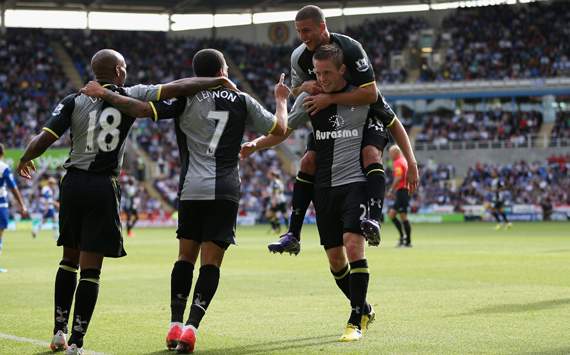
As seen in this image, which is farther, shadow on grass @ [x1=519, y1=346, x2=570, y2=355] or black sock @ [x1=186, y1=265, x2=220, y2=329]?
black sock @ [x1=186, y1=265, x2=220, y2=329]

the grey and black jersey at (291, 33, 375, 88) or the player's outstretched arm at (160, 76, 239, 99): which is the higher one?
A: the grey and black jersey at (291, 33, 375, 88)

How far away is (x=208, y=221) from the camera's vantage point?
306 inches

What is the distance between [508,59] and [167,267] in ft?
146

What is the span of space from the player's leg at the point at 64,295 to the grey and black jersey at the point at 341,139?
216 centimetres

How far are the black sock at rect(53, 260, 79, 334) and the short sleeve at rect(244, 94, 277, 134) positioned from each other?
1.82 metres

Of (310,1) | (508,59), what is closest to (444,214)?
(508,59)

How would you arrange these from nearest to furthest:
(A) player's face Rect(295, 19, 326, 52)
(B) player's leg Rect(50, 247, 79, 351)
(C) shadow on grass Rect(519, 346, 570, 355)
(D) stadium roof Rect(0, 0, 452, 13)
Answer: (C) shadow on grass Rect(519, 346, 570, 355) → (B) player's leg Rect(50, 247, 79, 351) → (A) player's face Rect(295, 19, 326, 52) → (D) stadium roof Rect(0, 0, 452, 13)

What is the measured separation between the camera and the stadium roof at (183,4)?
2500 inches

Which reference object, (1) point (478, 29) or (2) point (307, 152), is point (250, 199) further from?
(2) point (307, 152)

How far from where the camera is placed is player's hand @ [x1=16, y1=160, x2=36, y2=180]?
25.9 feet

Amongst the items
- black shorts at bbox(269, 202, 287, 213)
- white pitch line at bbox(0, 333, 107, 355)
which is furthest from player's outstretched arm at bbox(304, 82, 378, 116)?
black shorts at bbox(269, 202, 287, 213)

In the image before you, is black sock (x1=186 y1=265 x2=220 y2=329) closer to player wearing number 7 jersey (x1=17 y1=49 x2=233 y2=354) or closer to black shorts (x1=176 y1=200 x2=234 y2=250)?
black shorts (x1=176 y1=200 x2=234 y2=250)

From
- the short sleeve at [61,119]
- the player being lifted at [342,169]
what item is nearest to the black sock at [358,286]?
the player being lifted at [342,169]

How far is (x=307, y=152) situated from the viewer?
28.4 feet
